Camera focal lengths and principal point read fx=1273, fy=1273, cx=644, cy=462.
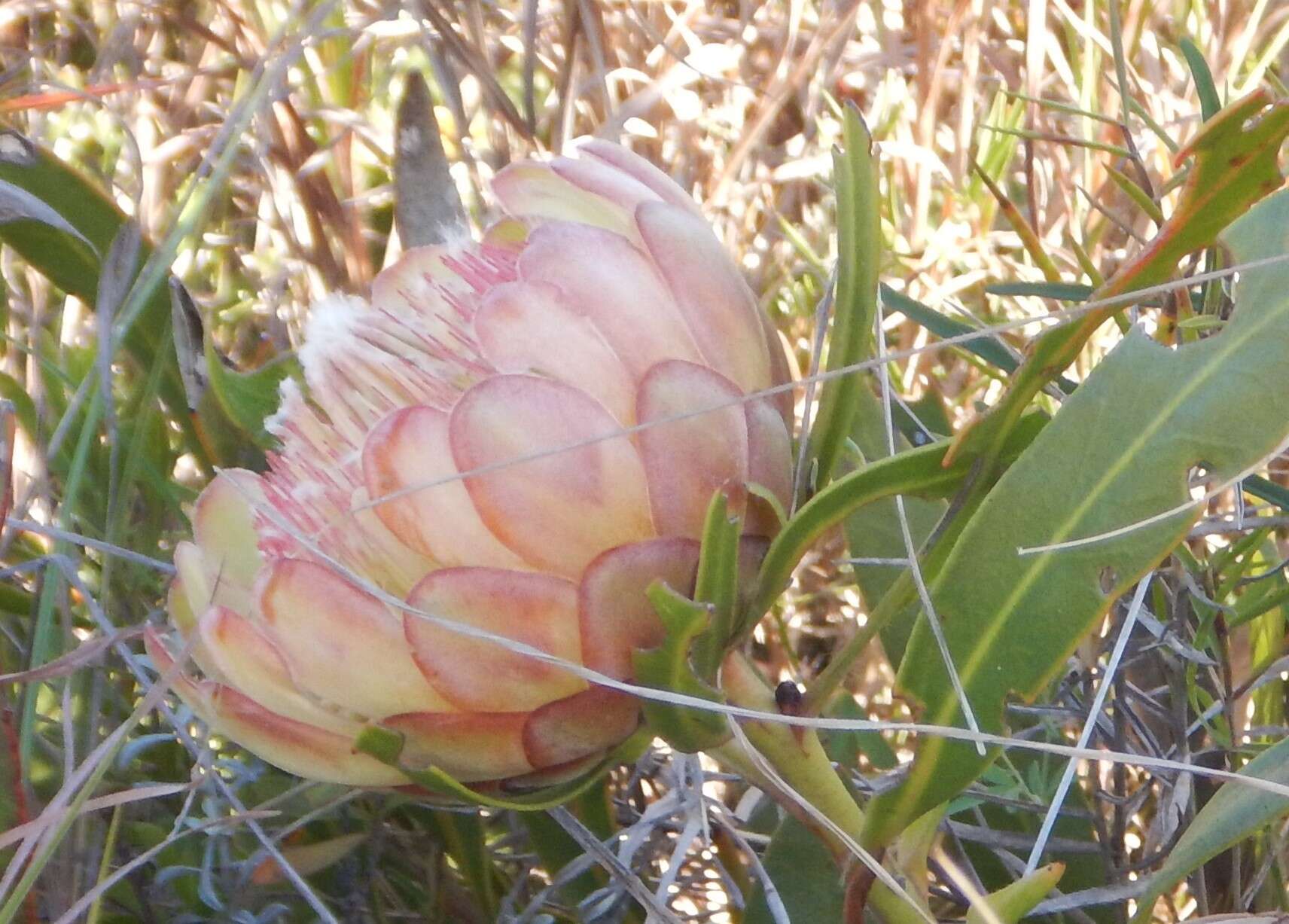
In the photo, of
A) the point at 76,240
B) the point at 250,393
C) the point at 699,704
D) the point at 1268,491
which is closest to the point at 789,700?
the point at 699,704

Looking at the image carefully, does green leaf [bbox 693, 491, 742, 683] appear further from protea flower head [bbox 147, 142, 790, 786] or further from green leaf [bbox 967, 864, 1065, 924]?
green leaf [bbox 967, 864, 1065, 924]

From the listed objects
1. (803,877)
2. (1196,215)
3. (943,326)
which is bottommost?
(803,877)

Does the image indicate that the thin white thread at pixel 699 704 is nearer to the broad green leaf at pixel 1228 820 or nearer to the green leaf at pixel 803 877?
the broad green leaf at pixel 1228 820

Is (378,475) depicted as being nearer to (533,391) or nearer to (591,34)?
(533,391)

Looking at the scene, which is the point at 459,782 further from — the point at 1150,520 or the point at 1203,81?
the point at 1203,81

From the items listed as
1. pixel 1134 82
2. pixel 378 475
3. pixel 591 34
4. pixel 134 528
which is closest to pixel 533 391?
pixel 378 475

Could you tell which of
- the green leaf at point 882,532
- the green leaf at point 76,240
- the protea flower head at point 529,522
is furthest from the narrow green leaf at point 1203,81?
the green leaf at point 76,240
